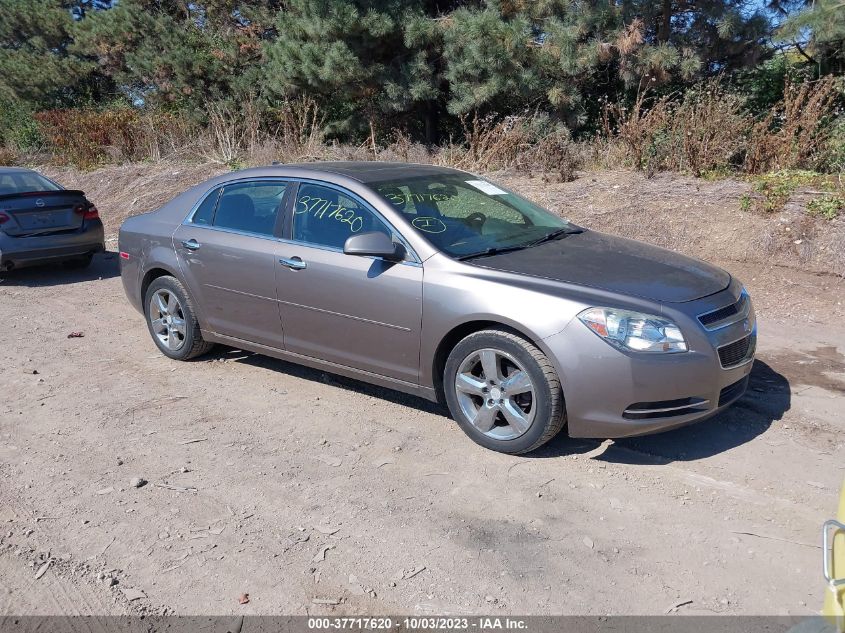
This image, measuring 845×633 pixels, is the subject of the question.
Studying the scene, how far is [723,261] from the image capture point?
28.8ft

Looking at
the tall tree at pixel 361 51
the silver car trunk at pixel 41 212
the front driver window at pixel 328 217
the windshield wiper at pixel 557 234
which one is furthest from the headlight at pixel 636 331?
the tall tree at pixel 361 51

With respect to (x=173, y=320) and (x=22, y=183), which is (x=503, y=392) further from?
(x=22, y=183)

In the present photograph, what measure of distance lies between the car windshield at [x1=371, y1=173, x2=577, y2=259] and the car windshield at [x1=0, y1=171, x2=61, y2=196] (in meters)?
6.86

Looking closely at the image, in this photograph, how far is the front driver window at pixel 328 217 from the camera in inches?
207

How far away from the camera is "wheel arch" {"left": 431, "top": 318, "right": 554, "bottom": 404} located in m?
4.43

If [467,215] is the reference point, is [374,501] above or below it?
below

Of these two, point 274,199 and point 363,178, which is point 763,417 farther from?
point 274,199

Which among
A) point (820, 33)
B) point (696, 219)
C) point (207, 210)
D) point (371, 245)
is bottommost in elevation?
point (696, 219)

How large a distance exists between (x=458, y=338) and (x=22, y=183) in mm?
8056

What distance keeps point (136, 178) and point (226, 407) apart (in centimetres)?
1273

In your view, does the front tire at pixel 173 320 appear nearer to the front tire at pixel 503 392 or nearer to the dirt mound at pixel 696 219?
the front tire at pixel 503 392

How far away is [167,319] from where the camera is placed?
21.7 feet

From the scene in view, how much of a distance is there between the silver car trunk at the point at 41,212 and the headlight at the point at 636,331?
817 centimetres

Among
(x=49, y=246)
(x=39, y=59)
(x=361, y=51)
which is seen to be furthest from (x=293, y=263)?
(x=39, y=59)
